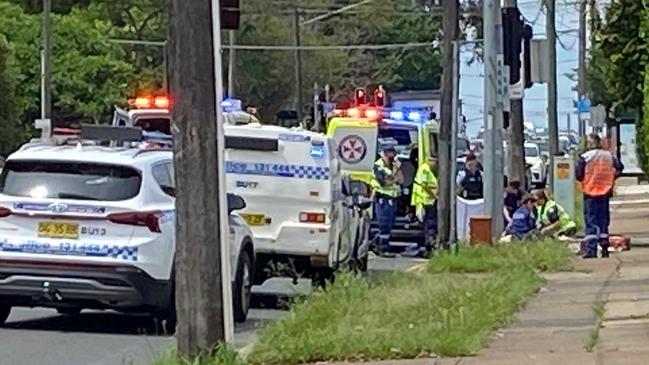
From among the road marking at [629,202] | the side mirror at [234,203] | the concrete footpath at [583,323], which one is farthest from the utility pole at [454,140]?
the road marking at [629,202]

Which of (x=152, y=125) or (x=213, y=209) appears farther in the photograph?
(x=152, y=125)

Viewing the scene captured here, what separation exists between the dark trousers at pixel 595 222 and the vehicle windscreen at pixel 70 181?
27.3 ft

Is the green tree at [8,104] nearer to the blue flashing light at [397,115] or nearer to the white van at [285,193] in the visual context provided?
the blue flashing light at [397,115]

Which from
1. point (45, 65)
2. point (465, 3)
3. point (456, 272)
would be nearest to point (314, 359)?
point (456, 272)

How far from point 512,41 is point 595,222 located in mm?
3842

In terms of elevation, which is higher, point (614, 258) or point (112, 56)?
point (112, 56)

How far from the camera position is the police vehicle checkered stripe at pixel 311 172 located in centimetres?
1775

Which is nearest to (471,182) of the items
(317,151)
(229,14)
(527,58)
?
(527,58)

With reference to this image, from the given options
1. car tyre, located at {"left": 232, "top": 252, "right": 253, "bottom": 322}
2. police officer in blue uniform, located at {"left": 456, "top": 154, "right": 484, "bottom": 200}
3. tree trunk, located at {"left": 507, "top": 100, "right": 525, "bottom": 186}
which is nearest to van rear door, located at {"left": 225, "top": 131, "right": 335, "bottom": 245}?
car tyre, located at {"left": 232, "top": 252, "right": 253, "bottom": 322}

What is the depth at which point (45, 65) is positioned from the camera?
43.5 meters

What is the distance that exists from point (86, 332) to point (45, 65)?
2936cm

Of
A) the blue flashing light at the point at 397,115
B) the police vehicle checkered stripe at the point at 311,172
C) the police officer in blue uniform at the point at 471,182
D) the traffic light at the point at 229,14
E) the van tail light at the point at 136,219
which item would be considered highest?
the traffic light at the point at 229,14

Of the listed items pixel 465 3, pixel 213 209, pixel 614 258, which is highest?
pixel 465 3

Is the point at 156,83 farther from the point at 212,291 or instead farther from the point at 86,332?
the point at 212,291
